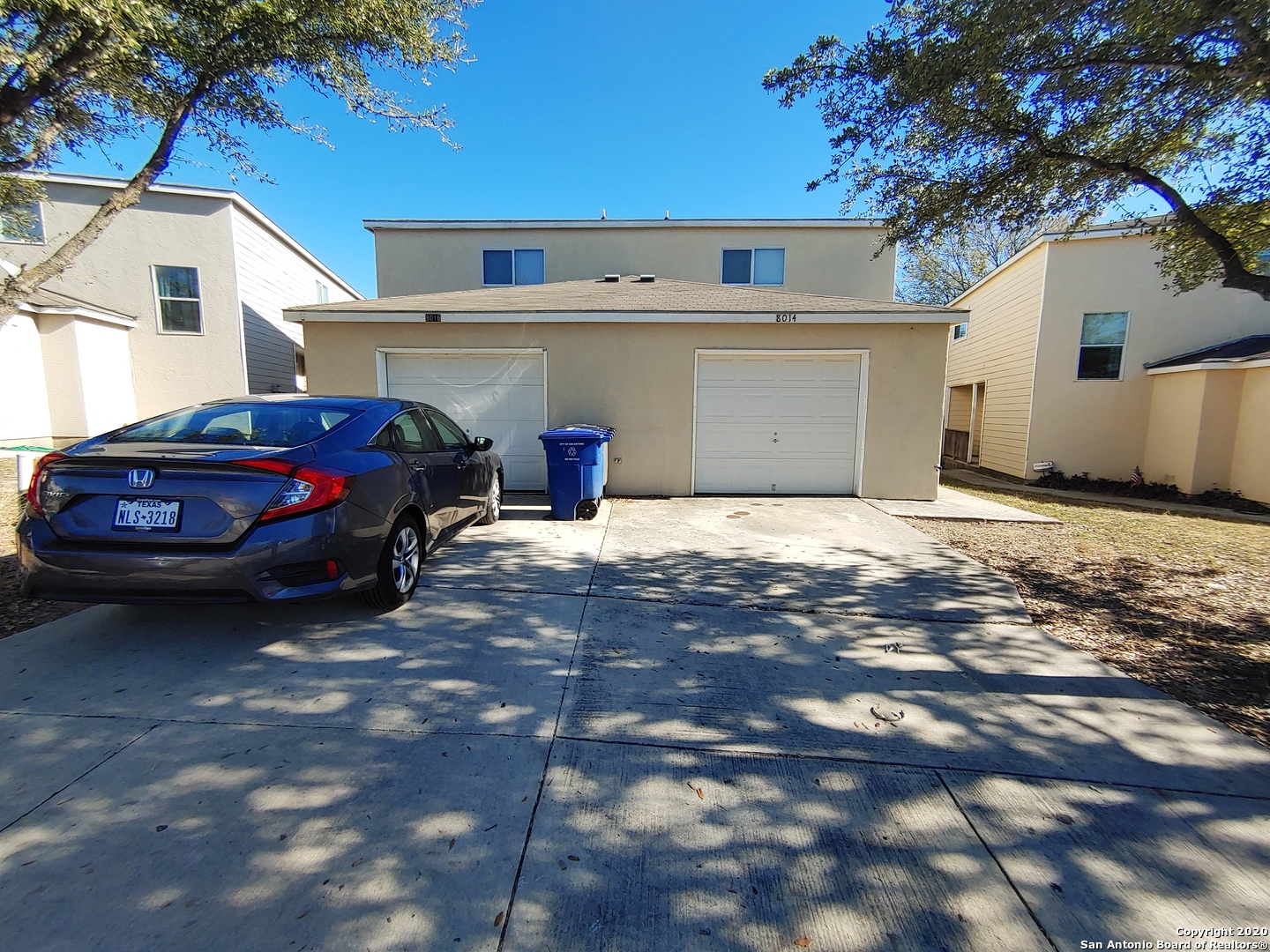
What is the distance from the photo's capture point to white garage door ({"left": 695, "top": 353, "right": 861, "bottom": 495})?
8.52 metres

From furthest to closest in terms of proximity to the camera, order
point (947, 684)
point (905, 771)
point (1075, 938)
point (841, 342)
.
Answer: point (841, 342) < point (947, 684) < point (905, 771) < point (1075, 938)

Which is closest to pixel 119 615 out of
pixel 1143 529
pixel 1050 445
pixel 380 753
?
pixel 380 753

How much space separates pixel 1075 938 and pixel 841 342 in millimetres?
7747

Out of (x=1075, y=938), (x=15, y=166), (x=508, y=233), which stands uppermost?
(x=508, y=233)

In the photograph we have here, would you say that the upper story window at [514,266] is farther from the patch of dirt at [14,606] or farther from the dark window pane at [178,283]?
the patch of dirt at [14,606]

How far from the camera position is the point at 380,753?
2373mm

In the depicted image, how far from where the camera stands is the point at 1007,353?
13984mm

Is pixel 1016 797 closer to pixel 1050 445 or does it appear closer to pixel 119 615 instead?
pixel 119 615

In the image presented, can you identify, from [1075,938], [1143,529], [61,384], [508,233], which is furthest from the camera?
[508,233]

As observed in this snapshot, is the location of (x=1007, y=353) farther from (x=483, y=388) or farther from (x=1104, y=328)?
(x=483, y=388)

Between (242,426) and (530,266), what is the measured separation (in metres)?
11.8

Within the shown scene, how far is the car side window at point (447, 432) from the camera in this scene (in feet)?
16.9

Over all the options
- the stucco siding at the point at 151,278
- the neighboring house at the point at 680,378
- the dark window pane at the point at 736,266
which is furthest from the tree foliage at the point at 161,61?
the dark window pane at the point at 736,266

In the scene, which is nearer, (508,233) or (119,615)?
(119,615)
